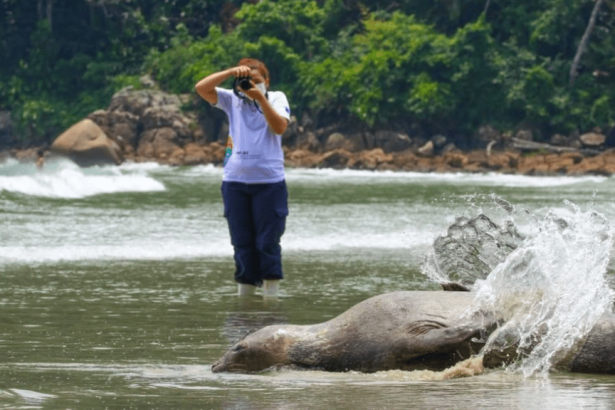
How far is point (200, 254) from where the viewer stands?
44.5 ft

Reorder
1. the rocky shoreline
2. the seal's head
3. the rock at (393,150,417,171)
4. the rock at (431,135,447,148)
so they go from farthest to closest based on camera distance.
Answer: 1. the rock at (431,135,447,148)
2. the rock at (393,150,417,171)
3. the rocky shoreline
4. the seal's head

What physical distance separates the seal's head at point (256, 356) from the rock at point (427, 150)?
4439 cm

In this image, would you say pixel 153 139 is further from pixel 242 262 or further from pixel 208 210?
pixel 242 262

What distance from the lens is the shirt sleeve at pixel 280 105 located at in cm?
880

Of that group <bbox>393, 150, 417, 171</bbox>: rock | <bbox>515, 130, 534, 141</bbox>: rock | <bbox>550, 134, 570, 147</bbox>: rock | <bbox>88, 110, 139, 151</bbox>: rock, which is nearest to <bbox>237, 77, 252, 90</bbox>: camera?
<bbox>393, 150, 417, 171</bbox>: rock

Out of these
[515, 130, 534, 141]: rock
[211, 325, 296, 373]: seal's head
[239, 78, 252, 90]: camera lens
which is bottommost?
[515, 130, 534, 141]: rock

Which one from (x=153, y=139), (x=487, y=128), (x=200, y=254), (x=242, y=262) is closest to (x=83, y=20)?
(x=153, y=139)

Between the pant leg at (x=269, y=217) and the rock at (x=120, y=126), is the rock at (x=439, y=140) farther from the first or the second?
the pant leg at (x=269, y=217)

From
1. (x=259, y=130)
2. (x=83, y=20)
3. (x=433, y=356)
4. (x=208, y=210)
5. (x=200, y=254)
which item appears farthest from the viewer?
(x=83, y=20)

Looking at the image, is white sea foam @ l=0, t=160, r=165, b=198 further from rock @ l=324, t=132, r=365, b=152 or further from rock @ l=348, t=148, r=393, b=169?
rock @ l=324, t=132, r=365, b=152

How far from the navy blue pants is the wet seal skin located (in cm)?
220

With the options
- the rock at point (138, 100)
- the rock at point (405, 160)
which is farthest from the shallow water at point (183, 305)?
the rock at point (138, 100)

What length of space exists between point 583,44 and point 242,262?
4376 centimetres

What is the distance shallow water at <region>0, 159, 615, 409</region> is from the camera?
233 inches
